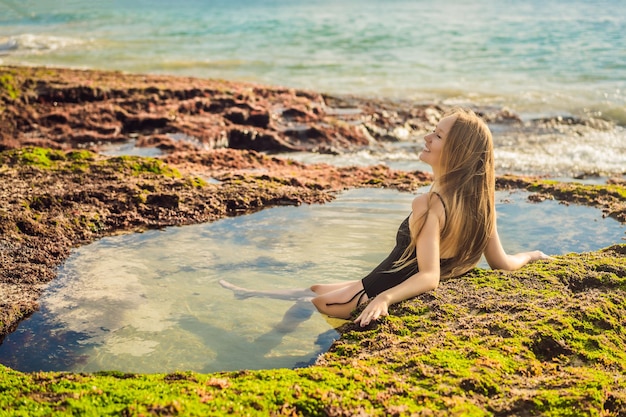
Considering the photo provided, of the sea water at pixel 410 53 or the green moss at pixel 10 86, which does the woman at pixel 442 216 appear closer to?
the sea water at pixel 410 53

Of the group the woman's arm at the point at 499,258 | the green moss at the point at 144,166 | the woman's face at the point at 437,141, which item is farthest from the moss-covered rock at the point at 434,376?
the green moss at the point at 144,166

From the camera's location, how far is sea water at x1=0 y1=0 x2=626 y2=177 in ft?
48.6

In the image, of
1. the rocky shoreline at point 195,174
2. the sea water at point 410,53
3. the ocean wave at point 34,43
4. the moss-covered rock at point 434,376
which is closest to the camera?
the moss-covered rock at point 434,376

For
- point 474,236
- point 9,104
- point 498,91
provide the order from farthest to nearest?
point 498,91, point 9,104, point 474,236

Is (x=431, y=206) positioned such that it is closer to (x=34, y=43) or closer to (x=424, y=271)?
(x=424, y=271)

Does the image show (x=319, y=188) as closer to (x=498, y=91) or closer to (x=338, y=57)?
(x=498, y=91)

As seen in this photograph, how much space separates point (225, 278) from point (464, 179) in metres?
2.31

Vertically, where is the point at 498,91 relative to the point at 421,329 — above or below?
above

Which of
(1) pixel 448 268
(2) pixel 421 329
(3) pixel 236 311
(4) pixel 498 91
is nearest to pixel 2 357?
(3) pixel 236 311

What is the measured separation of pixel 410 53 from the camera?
2736 centimetres

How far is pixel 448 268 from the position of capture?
17.8 ft

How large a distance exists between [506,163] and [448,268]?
716 cm

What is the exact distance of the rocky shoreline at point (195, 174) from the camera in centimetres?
483

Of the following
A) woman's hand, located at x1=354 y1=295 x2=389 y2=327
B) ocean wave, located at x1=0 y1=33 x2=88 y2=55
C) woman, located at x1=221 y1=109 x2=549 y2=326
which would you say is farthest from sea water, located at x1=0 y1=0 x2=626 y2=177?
woman's hand, located at x1=354 y1=295 x2=389 y2=327
